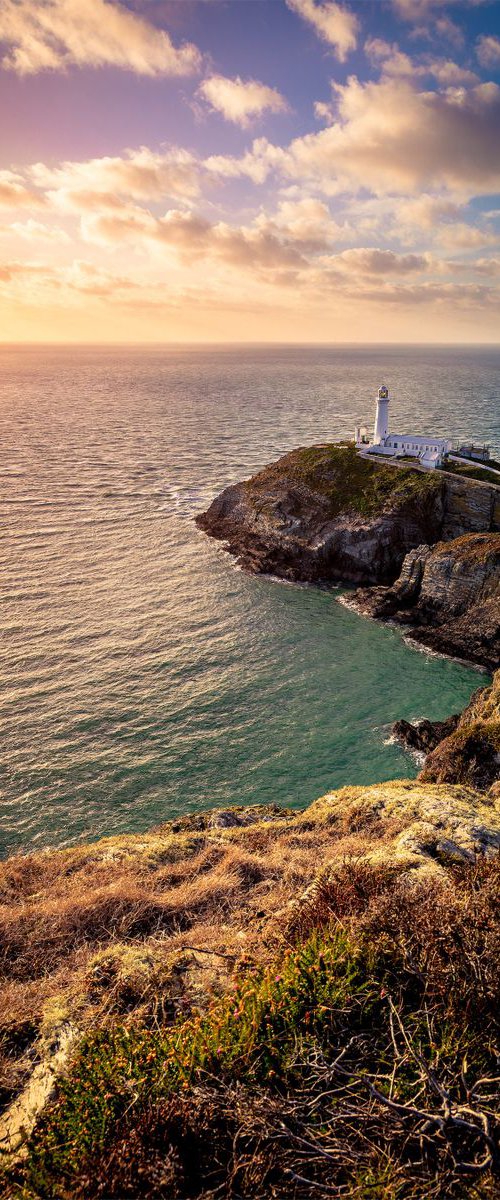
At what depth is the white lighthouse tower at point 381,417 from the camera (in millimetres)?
65375

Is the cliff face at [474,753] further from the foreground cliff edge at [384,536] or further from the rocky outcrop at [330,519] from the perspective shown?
the rocky outcrop at [330,519]

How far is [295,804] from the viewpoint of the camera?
24391 millimetres

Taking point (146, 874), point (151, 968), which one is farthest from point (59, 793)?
point (151, 968)

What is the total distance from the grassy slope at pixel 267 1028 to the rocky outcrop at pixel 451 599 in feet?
94.0

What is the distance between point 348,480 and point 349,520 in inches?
320

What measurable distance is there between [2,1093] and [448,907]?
20.2 feet

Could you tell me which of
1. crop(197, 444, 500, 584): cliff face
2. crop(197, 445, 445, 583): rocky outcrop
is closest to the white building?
crop(197, 445, 445, 583): rocky outcrop

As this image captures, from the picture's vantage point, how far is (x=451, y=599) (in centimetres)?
4047

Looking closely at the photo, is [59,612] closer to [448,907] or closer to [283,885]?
[283,885]

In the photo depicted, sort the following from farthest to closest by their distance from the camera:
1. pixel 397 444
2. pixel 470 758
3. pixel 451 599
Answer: pixel 397 444 → pixel 451 599 → pixel 470 758

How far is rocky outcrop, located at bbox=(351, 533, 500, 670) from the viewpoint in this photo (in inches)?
1476

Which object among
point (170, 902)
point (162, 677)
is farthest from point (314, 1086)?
point (162, 677)

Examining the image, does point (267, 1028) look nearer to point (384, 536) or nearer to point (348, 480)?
point (384, 536)

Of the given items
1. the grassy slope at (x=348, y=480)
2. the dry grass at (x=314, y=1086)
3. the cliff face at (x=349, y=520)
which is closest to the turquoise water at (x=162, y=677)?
the cliff face at (x=349, y=520)
